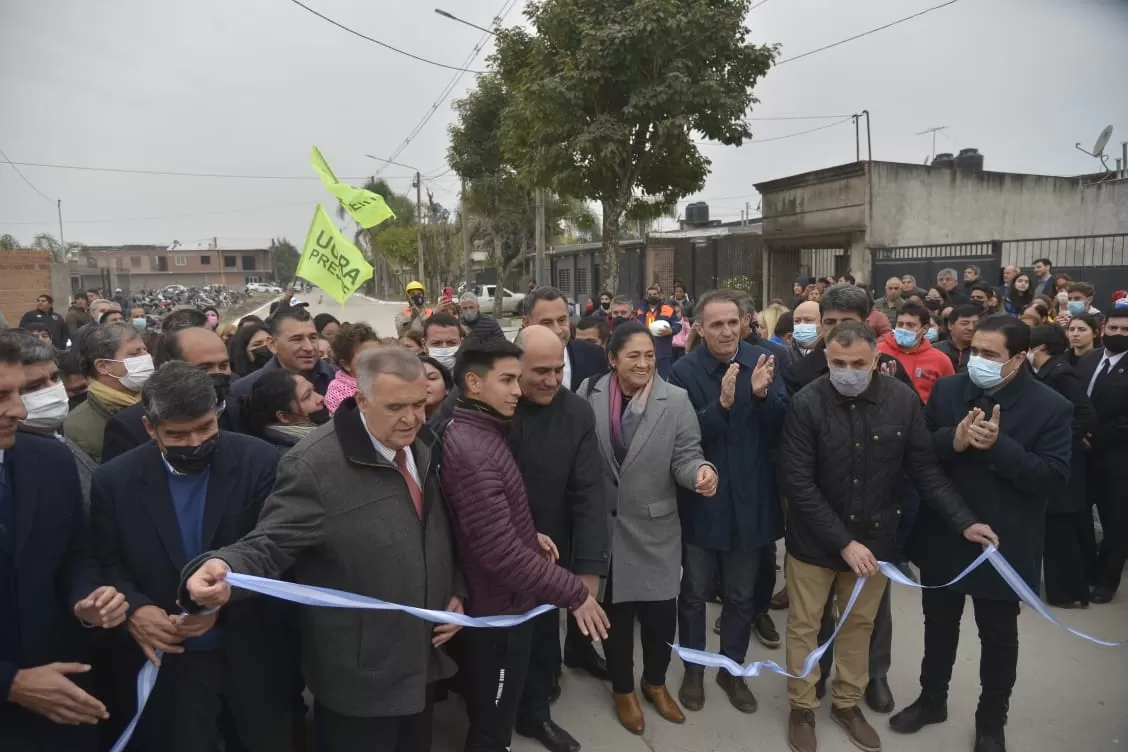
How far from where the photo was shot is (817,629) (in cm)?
344

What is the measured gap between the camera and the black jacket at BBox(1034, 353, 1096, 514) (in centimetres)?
424

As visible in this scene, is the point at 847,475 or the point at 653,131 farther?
the point at 653,131

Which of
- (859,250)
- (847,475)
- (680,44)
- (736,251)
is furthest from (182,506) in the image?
(736,251)

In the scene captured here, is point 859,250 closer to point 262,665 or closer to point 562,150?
point 562,150

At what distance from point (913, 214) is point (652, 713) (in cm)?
1520

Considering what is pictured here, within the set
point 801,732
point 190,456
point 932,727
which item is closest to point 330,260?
point 190,456

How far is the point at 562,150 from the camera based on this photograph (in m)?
15.0

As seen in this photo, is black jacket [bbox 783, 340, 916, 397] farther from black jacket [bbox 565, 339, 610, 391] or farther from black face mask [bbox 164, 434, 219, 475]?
black face mask [bbox 164, 434, 219, 475]

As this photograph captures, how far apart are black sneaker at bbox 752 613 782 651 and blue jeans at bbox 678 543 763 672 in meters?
0.66

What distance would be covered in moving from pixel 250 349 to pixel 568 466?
337 cm

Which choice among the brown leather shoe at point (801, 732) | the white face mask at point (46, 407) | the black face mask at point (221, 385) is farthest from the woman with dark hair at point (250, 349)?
the brown leather shoe at point (801, 732)

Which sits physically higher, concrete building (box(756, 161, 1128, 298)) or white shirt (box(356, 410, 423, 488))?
concrete building (box(756, 161, 1128, 298))

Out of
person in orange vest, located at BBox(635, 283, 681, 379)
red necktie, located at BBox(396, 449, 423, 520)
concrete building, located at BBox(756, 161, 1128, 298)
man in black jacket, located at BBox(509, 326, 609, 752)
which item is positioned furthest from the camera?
concrete building, located at BBox(756, 161, 1128, 298)

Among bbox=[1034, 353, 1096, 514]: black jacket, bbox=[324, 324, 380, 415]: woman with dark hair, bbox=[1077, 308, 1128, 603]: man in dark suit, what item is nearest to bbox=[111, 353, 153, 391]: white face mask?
bbox=[324, 324, 380, 415]: woman with dark hair
